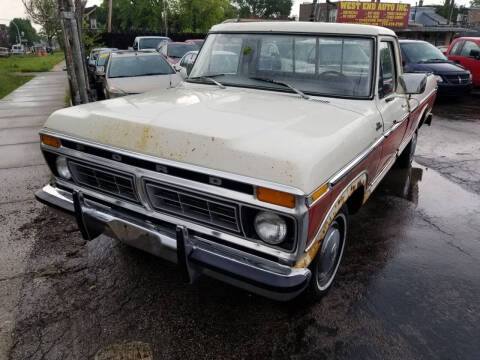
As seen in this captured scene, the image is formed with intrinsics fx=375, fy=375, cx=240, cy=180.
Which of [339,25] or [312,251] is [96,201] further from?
[339,25]

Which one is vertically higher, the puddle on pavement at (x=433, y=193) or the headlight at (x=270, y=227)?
the headlight at (x=270, y=227)

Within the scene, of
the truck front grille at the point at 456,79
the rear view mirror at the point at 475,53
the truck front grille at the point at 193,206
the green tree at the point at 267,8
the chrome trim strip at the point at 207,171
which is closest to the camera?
the chrome trim strip at the point at 207,171

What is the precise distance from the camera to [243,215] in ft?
6.92

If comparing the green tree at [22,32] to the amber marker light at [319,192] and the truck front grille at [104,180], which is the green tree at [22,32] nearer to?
the truck front grille at [104,180]

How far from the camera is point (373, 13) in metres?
36.0

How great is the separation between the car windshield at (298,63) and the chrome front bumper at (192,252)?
1614 mm

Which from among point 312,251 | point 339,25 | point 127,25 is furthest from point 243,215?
point 127,25

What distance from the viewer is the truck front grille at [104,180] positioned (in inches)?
99.3

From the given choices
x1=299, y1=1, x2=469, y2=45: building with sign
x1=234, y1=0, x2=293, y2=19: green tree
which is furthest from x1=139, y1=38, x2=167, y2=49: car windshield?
x1=234, y1=0, x2=293, y2=19: green tree

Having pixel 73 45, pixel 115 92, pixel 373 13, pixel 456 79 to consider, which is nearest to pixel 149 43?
pixel 115 92

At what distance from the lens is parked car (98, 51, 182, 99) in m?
8.23

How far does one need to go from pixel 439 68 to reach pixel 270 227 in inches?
429

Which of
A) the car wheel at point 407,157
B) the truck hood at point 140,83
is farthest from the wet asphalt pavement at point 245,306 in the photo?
the truck hood at point 140,83

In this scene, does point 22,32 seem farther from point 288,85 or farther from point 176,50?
point 288,85
